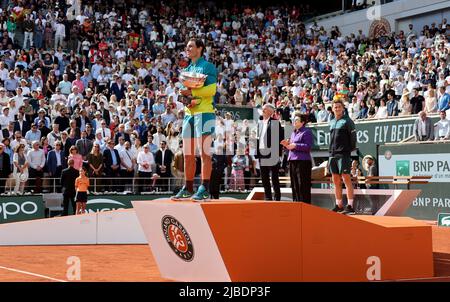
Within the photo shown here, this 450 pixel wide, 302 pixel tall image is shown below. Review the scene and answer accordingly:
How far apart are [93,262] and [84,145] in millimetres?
8185

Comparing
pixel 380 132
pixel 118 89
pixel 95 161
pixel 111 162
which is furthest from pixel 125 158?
pixel 380 132

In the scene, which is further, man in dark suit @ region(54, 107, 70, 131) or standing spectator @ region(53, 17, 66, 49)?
standing spectator @ region(53, 17, 66, 49)

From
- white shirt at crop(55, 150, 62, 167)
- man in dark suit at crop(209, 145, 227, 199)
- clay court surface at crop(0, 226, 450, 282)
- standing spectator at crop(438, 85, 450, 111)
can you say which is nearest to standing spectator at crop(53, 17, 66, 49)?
white shirt at crop(55, 150, 62, 167)

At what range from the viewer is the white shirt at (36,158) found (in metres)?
18.3

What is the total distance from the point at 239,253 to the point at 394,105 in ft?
51.9

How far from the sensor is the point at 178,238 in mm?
8258

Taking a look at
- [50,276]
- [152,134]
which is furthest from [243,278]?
[152,134]

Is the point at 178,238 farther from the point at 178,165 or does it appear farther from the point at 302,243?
the point at 178,165

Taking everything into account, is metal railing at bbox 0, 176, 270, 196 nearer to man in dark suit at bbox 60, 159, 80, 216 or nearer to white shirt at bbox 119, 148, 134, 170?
white shirt at bbox 119, 148, 134, 170

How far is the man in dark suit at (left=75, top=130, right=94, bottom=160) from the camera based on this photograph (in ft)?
61.5

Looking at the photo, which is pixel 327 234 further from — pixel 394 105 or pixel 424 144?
pixel 394 105

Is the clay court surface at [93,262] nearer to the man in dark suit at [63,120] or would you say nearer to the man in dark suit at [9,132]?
the man in dark suit at [9,132]

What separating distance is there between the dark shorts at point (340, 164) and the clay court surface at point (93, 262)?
5.84 ft

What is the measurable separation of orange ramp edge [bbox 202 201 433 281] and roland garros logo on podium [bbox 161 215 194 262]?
0.52m
